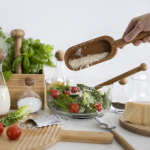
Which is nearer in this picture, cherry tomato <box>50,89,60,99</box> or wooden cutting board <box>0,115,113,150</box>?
wooden cutting board <box>0,115,113,150</box>

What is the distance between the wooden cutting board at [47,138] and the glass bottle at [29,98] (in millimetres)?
286

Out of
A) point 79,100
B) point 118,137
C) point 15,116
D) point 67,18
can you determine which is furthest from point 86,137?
point 67,18

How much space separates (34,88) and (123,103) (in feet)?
1.84

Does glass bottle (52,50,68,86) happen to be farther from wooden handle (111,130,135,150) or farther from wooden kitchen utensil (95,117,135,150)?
wooden handle (111,130,135,150)

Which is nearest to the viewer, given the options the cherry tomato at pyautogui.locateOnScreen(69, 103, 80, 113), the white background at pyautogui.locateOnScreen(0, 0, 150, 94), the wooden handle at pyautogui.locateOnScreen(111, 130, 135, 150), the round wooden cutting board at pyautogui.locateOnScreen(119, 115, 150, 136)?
the wooden handle at pyautogui.locateOnScreen(111, 130, 135, 150)

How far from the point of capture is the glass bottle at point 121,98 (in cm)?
146

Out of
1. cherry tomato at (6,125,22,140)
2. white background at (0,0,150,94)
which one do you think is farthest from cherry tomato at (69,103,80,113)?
white background at (0,0,150,94)

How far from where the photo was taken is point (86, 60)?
1.30 meters

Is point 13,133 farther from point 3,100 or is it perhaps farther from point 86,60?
point 86,60

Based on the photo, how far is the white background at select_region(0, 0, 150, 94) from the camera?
1693mm

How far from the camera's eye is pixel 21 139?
3.10ft

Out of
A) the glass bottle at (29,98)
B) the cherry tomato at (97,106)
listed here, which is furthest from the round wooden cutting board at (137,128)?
the glass bottle at (29,98)

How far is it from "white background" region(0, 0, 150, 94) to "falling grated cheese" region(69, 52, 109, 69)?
0.48 metres

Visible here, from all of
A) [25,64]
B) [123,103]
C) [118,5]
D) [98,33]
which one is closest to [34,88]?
[25,64]
